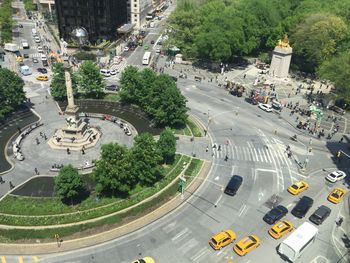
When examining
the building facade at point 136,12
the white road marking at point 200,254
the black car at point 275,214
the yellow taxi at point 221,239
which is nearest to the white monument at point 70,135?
the white road marking at point 200,254

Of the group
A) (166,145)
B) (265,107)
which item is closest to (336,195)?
(166,145)

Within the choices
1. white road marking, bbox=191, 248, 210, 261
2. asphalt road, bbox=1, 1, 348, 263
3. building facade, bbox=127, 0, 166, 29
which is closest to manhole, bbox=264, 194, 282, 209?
asphalt road, bbox=1, 1, 348, 263

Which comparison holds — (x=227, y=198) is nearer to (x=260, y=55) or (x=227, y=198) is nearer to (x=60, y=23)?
(x=260, y=55)

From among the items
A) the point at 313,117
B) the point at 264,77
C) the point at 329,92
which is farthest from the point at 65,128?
the point at 329,92

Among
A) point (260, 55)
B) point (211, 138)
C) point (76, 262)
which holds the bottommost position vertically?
point (76, 262)

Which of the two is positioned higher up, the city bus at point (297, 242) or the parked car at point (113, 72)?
the parked car at point (113, 72)

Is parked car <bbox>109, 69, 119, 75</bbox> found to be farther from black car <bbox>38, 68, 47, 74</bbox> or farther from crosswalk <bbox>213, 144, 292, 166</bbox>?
crosswalk <bbox>213, 144, 292, 166</bbox>

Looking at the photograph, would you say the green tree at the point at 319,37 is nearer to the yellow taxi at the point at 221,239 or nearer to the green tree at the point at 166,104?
the green tree at the point at 166,104
